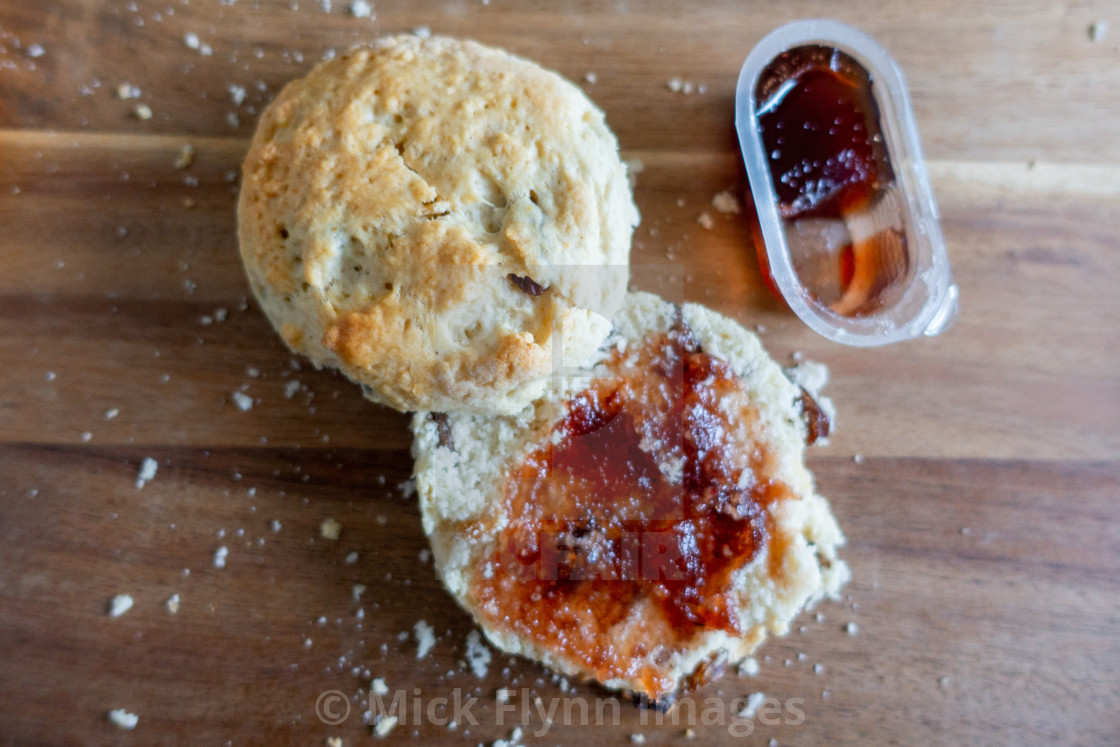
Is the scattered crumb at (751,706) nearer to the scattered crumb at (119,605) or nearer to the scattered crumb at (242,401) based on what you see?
the scattered crumb at (242,401)

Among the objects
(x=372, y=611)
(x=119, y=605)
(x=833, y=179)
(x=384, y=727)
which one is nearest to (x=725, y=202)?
(x=833, y=179)

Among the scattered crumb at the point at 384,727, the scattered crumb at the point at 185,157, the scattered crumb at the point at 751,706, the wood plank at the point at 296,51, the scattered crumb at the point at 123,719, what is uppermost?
the wood plank at the point at 296,51

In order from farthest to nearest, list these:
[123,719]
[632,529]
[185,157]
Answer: [185,157] → [123,719] → [632,529]

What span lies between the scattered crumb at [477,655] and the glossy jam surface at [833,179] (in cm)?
144

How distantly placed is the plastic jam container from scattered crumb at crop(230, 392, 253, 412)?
1612mm

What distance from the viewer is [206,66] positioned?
212 centimetres

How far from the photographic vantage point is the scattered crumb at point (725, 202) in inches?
83.7

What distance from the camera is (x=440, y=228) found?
1.54 metres

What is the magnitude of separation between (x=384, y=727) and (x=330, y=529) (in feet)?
1.97

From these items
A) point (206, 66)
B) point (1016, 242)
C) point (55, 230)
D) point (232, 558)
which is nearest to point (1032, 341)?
point (1016, 242)

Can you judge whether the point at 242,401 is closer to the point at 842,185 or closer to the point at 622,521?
the point at 622,521

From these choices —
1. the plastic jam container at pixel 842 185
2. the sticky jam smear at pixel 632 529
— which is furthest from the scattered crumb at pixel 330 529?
the plastic jam container at pixel 842 185

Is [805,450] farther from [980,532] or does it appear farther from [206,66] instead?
[206,66]

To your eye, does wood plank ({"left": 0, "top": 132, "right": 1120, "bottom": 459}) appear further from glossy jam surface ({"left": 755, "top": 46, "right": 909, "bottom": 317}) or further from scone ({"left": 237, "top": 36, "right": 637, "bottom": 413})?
scone ({"left": 237, "top": 36, "right": 637, "bottom": 413})
